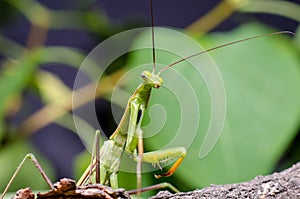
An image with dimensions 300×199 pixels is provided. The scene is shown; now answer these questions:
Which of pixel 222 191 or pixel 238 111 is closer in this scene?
pixel 222 191

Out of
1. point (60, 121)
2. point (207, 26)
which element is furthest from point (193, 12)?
point (60, 121)

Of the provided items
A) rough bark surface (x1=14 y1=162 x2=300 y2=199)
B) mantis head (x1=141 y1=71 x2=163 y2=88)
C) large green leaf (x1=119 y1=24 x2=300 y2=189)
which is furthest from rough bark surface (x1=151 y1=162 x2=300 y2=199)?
large green leaf (x1=119 y1=24 x2=300 y2=189)

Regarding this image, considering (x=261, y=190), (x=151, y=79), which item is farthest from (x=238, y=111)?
(x=261, y=190)

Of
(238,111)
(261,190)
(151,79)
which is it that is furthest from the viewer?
(238,111)

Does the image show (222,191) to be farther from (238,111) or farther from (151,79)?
(238,111)

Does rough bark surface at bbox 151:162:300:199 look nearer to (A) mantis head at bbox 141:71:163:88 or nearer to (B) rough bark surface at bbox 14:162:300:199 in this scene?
(B) rough bark surface at bbox 14:162:300:199

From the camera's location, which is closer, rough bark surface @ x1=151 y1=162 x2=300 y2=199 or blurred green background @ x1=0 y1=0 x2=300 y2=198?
rough bark surface @ x1=151 y1=162 x2=300 y2=199

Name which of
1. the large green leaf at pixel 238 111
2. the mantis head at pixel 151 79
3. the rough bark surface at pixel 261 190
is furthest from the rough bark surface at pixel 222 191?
the large green leaf at pixel 238 111

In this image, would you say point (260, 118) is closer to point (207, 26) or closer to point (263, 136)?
point (263, 136)
